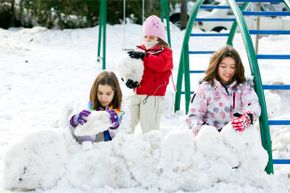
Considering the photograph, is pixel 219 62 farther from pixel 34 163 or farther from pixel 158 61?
pixel 34 163

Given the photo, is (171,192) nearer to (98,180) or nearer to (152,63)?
(98,180)

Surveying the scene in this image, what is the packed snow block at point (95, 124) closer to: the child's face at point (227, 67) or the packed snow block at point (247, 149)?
the packed snow block at point (247, 149)

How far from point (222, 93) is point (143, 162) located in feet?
2.79

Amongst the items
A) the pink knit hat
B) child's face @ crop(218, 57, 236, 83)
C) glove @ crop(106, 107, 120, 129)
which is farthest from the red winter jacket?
glove @ crop(106, 107, 120, 129)

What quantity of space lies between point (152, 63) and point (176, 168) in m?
1.44

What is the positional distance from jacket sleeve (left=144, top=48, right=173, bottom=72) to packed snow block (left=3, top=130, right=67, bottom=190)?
1.48 m

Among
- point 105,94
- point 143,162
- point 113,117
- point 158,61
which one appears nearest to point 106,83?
point 105,94

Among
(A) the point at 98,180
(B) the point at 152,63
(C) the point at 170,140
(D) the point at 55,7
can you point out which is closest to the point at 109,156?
(A) the point at 98,180

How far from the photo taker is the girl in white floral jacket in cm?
405

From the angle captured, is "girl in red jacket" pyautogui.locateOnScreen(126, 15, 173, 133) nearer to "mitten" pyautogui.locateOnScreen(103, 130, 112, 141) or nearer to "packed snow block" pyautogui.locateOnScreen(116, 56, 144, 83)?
"packed snow block" pyautogui.locateOnScreen(116, 56, 144, 83)

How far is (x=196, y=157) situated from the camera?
12.0 feet

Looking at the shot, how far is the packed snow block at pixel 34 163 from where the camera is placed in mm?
3543

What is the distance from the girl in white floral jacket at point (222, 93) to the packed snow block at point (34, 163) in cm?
104

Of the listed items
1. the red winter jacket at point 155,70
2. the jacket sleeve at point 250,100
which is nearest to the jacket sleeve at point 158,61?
the red winter jacket at point 155,70
